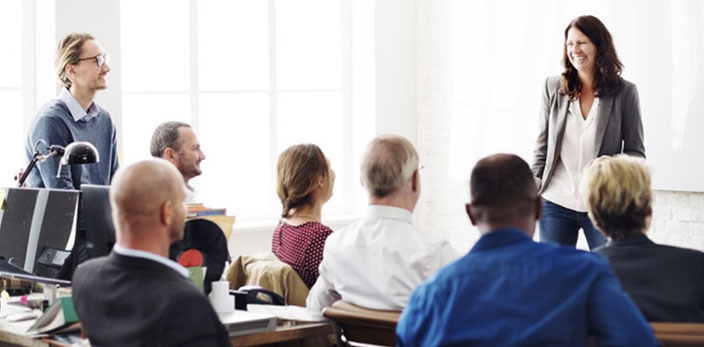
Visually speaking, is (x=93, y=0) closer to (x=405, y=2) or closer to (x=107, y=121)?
(x=107, y=121)

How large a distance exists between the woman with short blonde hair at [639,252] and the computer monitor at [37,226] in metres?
1.72

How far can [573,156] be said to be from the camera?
4766 mm

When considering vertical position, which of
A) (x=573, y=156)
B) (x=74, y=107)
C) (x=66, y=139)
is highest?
(x=74, y=107)

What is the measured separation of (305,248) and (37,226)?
953mm

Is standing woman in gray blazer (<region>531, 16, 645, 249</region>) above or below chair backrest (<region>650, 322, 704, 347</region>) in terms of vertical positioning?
above

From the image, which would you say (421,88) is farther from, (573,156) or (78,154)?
(78,154)

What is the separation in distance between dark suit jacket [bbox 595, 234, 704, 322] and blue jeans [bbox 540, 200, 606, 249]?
227 centimetres

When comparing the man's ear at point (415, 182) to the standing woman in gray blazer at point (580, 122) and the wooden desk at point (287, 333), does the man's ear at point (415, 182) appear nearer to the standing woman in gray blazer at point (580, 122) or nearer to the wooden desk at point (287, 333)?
the wooden desk at point (287, 333)

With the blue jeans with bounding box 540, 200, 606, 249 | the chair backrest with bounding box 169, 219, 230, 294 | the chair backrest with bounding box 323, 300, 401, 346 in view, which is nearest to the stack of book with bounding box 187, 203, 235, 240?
the chair backrest with bounding box 169, 219, 230, 294

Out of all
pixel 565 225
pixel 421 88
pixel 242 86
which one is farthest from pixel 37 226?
pixel 421 88

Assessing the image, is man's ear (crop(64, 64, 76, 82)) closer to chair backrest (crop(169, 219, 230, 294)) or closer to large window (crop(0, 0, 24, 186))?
chair backrest (crop(169, 219, 230, 294))

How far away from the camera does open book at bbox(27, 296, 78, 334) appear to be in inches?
116

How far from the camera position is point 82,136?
14.7 feet

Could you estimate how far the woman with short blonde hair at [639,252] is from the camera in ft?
7.69
